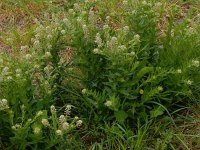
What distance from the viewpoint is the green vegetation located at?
8.95 feet

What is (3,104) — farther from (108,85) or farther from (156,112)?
(156,112)

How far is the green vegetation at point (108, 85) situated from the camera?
2.73m

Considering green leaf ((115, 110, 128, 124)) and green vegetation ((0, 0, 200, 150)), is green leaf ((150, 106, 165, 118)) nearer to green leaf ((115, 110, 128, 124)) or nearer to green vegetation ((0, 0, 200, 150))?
green vegetation ((0, 0, 200, 150))

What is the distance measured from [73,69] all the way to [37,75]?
0.28 metres

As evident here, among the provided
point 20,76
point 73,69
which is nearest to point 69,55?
point 73,69

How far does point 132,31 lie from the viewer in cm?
308

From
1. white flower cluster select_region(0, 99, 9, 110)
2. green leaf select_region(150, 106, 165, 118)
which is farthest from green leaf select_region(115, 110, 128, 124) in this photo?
white flower cluster select_region(0, 99, 9, 110)

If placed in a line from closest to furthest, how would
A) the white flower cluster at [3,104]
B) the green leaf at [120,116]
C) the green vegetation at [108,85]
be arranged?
the white flower cluster at [3,104], the green vegetation at [108,85], the green leaf at [120,116]

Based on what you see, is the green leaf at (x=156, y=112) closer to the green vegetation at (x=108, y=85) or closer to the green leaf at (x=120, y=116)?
the green vegetation at (x=108, y=85)

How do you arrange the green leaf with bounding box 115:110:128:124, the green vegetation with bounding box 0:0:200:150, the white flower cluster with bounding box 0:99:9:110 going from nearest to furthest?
1. the white flower cluster with bounding box 0:99:9:110
2. the green vegetation with bounding box 0:0:200:150
3. the green leaf with bounding box 115:110:128:124

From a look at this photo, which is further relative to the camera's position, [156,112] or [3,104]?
[156,112]

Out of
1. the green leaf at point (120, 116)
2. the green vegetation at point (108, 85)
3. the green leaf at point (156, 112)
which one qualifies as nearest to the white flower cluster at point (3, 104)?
the green vegetation at point (108, 85)

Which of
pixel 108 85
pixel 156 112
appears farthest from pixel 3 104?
→ pixel 156 112

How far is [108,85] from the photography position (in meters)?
2.89
